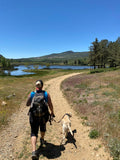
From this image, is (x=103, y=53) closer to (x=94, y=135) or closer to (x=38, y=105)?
(x=94, y=135)

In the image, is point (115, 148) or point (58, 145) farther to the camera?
point (58, 145)

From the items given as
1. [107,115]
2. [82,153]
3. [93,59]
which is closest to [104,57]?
[93,59]

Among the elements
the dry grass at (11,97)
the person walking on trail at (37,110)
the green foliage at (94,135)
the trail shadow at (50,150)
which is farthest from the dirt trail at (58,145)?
the dry grass at (11,97)

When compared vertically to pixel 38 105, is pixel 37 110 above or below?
below

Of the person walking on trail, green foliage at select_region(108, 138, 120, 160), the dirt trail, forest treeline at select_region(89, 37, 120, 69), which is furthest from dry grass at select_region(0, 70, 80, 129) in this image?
forest treeline at select_region(89, 37, 120, 69)

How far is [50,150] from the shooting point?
4.98m

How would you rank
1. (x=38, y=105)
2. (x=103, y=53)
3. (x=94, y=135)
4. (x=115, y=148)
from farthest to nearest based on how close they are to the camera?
(x=103, y=53) → (x=94, y=135) → (x=115, y=148) → (x=38, y=105)

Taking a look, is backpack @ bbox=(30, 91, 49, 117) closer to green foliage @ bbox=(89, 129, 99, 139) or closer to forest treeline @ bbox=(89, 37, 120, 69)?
green foliage @ bbox=(89, 129, 99, 139)

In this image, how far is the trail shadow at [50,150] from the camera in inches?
185

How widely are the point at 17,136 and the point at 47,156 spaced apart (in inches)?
105

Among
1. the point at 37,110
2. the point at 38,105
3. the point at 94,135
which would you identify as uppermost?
the point at 38,105

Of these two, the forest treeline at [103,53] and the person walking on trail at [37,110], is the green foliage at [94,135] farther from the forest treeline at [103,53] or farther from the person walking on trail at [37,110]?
the forest treeline at [103,53]

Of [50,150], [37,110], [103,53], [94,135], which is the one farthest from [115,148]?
[103,53]

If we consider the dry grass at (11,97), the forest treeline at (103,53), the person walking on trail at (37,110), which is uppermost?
the forest treeline at (103,53)
